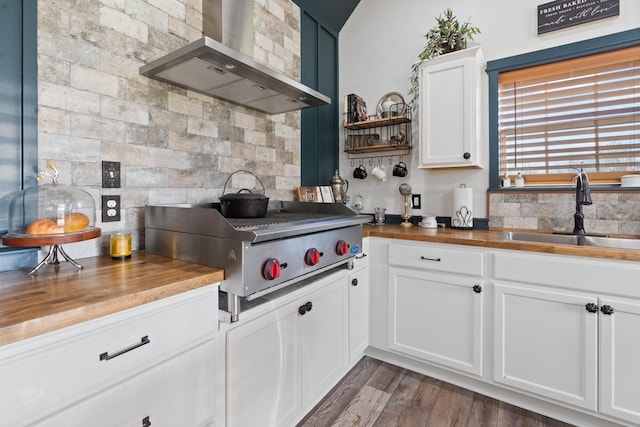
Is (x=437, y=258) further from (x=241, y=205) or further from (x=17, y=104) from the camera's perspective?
(x=17, y=104)

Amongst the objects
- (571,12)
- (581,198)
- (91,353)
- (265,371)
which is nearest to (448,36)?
(571,12)

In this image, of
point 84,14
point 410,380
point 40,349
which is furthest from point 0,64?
point 410,380

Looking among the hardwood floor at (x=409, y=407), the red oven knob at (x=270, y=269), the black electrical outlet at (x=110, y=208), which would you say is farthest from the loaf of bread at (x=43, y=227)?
the hardwood floor at (x=409, y=407)

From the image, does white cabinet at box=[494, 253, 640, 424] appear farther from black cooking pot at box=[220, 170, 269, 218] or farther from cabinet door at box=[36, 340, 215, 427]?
cabinet door at box=[36, 340, 215, 427]

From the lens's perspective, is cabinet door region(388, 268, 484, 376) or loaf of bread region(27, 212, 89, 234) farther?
cabinet door region(388, 268, 484, 376)

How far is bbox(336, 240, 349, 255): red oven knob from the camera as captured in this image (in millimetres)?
1584

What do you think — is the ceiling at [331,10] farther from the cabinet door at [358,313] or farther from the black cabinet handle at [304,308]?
the black cabinet handle at [304,308]

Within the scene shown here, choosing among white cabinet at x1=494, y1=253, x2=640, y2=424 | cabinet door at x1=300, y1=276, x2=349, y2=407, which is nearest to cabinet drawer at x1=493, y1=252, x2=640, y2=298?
white cabinet at x1=494, y1=253, x2=640, y2=424

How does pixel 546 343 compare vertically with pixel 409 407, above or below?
above

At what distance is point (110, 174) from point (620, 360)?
2432mm

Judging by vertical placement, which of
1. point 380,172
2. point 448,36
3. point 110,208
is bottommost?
point 110,208

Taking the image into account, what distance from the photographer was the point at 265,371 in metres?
1.27

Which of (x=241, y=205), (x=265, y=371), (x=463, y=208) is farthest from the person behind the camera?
(x=463, y=208)

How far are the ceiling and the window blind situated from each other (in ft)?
4.83
